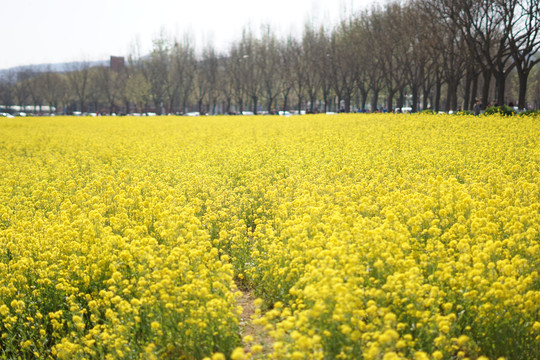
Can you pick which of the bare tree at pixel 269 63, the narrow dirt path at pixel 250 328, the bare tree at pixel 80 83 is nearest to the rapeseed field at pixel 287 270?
the narrow dirt path at pixel 250 328

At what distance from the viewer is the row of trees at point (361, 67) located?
119ft

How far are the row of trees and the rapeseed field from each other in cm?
2682

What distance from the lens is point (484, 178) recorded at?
10.7 meters

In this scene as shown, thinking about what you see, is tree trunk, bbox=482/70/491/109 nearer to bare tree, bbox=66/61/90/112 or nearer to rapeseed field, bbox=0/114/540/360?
rapeseed field, bbox=0/114/540/360

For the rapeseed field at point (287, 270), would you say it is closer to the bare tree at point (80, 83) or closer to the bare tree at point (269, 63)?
the bare tree at point (269, 63)

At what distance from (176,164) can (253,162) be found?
7.40 feet

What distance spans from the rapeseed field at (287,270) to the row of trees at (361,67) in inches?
1056

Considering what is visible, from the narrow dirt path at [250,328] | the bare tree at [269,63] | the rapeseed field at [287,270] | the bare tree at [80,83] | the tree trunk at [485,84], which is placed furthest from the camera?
the bare tree at [80,83]

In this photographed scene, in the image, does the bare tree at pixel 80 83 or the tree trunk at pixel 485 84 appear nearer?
the tree trunk at pixel 485 84

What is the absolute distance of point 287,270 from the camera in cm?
644

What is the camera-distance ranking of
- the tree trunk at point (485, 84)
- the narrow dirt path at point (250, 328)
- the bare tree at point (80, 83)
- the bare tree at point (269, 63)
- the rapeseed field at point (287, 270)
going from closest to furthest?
the rapeseed field at point (287, 270)
the narrow dirt path at point (250, 328)
the tree trunk at point (485, 84)
the bare tree at point (269, 63)
the bare tree at point (80, 83)

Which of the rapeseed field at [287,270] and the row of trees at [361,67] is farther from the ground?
the row of trees at [361,67]

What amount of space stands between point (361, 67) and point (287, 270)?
2336 inches

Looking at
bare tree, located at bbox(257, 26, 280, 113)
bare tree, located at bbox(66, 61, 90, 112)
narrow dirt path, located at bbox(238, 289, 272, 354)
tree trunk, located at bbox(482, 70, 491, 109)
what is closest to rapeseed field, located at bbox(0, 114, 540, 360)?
narrow dirt path, located at bbox(238, 289, 272, 354)
